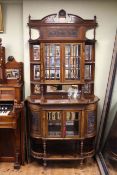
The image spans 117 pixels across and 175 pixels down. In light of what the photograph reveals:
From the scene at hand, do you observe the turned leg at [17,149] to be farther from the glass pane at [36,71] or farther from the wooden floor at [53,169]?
the glass pane at [36,71]

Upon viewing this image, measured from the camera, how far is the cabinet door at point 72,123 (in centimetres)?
396

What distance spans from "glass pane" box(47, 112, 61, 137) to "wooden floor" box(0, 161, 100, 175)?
56 centimetres

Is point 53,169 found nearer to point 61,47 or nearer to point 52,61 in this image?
point 52,61

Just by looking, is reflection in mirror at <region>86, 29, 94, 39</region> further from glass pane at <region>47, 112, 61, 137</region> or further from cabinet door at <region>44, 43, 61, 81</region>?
glass pane at <region>47, 112, 61, 137</region>

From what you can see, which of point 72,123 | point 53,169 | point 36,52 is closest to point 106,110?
point 72,123


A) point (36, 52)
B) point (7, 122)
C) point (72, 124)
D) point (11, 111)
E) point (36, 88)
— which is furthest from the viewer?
point (36, 88)

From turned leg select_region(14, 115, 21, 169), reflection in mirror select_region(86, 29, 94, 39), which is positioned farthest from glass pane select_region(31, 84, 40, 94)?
reflection in mirror select_region(86, 29, 94, 39)

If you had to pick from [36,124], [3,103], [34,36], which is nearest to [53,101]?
[36,124]

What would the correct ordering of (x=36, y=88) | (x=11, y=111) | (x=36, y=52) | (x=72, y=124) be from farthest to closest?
1. (x=36, y=88)
2. (x=36, y=52)
3. (x=72, y=124)
4. (x=11, y=111)

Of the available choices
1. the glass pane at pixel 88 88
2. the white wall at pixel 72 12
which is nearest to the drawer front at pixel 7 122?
the white wall at pixel 72 12

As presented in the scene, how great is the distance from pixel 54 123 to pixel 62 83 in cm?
63

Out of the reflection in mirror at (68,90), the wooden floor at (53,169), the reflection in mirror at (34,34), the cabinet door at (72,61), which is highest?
the reflection in mirror at (34,34)

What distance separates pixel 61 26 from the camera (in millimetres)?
4059

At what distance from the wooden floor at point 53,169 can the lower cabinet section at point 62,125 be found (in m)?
A: 0.14
